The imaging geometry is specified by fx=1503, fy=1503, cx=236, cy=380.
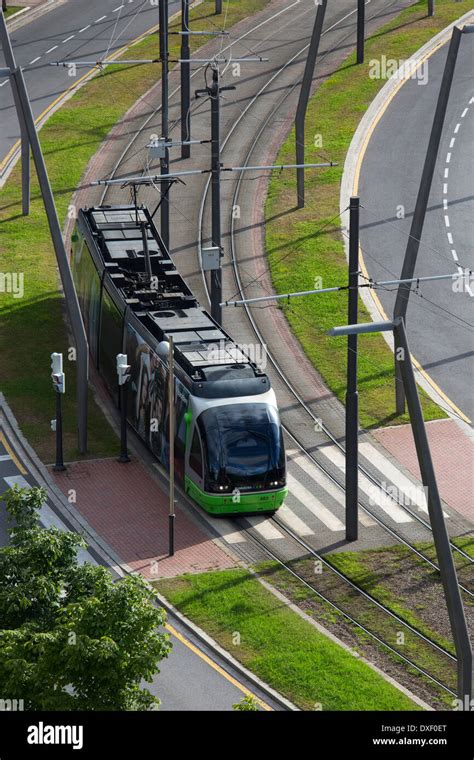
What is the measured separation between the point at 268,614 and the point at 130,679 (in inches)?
438

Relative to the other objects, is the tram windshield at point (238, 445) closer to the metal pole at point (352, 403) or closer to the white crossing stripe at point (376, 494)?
the metal pole at point (352, 403)

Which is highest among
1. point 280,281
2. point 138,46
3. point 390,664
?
point 138,46

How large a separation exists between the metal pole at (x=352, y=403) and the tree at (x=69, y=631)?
12.9m

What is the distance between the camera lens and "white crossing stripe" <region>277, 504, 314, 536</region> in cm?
3778

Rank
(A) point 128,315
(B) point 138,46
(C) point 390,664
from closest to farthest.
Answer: (C) point 390,664, (A) point 128,315, (B) point 138,46

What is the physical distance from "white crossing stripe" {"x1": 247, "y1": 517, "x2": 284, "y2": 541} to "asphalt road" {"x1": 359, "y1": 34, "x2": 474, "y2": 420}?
8.97m

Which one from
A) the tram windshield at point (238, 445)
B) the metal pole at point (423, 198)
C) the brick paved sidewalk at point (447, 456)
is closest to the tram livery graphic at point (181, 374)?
the tram windshield at point (238, 445)

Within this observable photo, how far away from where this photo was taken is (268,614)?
33531mm

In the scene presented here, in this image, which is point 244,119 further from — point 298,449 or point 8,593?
point 8,593

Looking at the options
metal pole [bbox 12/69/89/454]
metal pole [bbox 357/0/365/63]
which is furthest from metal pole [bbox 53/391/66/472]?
metal pole [bbox 357/0/365/63]

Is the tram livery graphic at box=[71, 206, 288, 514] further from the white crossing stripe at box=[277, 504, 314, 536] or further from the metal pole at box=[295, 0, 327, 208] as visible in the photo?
the metal pole at box=[295, 0, 327, 208]

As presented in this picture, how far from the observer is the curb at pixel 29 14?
244 feet

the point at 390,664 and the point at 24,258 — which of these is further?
the point at 24,258
